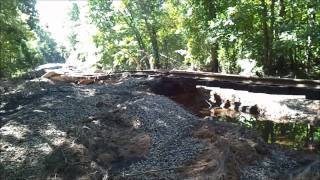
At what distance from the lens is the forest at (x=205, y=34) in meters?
17.7

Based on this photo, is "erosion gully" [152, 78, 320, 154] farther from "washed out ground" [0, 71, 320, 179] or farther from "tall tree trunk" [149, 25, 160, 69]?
"tall tree trunk" [149, 25, 160, 69]

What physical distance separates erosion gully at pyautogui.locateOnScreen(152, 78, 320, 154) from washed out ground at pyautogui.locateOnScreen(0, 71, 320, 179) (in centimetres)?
136

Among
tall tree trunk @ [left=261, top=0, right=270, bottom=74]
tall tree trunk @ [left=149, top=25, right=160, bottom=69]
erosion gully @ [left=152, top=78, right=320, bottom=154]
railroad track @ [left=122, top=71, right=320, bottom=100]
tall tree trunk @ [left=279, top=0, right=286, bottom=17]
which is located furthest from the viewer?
tall tree trunk @ [left=149, top=25, right=160, bottom=69]

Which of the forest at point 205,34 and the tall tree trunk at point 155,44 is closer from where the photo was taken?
the forest at point 205,34

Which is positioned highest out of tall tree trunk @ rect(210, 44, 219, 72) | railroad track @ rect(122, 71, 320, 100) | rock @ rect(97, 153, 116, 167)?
tall tree trunk @ rect(210, 44, 219, 72)

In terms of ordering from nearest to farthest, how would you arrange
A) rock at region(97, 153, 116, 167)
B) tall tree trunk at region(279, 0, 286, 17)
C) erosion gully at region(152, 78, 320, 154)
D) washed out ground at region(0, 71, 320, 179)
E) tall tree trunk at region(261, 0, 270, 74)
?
1. washed out ground at region(0, 71, 320, 179)
2. rock at region(97, 153, 116, 167)
3. erosion gully at region(152, 78, 320, 154)
4. tall tree trunk at region(261, 0, 270, 74)
5. tall tree trunk at region(279, 0, 286, 17)

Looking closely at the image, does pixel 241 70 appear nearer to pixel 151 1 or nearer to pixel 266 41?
pixel 266 41

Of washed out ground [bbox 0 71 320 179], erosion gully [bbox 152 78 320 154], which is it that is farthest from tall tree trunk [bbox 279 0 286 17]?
washed out ground [bbox 0 71 320 179]

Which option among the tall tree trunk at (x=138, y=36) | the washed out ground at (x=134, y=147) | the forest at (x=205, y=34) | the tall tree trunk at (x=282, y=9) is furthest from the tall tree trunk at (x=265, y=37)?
the tall tree trunk at (x=138, y=36)

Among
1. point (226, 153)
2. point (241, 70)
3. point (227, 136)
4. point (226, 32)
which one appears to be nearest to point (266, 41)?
point (226, 32)

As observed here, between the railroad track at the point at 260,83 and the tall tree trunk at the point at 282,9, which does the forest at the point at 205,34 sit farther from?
the railroad track at the point at 260,83

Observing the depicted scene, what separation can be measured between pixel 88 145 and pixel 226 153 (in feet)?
11.5

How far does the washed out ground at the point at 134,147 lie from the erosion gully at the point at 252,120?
1364 mm

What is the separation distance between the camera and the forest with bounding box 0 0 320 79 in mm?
17672
